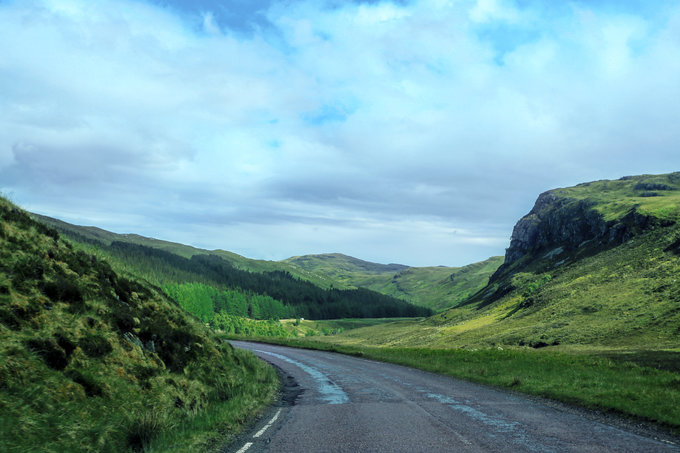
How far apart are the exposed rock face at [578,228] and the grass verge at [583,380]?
334ft

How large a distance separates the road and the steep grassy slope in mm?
1761

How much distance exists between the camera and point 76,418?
8.31 metres

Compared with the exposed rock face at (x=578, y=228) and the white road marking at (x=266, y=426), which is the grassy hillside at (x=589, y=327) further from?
the white road marking at (x=266, y=426)

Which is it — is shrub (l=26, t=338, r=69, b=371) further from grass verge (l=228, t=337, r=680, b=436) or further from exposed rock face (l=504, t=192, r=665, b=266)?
exposed rock face (l=504, t=192, r=665, b=266)

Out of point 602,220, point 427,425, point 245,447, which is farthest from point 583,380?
point 602,220

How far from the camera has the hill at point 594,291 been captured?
172 feet

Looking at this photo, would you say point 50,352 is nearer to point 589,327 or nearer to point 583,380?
point 583,380

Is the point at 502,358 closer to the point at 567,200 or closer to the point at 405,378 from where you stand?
the point at 405,378

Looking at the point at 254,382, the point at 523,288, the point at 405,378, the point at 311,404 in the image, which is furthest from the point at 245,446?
the point at 523,288

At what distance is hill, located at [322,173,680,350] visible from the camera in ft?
172

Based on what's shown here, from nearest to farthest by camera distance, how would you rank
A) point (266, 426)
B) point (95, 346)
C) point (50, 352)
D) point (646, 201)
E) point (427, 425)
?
point (50, 352) → point (427, 425) → point (95, 346) → point (266, 426) → point (646, 201)

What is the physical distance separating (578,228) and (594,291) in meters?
85.5

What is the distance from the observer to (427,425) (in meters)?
10.9

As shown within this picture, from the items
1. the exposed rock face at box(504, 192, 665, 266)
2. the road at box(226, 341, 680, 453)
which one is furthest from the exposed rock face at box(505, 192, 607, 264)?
the road at box(226, 341, 680, 453)
